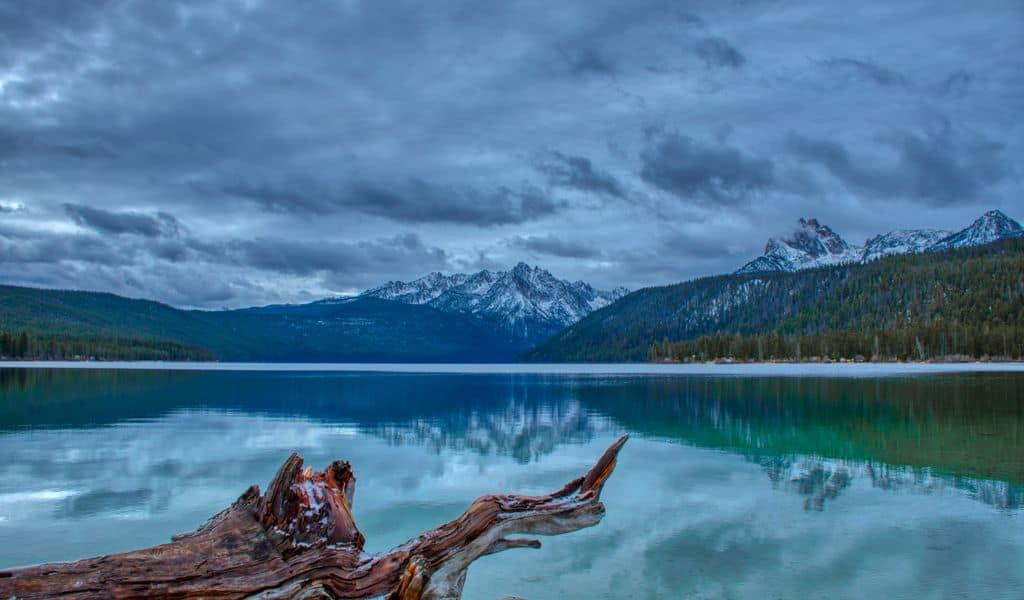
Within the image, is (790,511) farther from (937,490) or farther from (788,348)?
(788,348)

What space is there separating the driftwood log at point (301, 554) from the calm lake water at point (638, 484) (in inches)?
195

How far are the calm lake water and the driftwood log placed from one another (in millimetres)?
4965

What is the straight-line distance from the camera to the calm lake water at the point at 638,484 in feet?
49.0

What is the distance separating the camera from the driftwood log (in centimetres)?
776

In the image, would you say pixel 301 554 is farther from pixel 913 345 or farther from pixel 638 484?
pixel 913 345

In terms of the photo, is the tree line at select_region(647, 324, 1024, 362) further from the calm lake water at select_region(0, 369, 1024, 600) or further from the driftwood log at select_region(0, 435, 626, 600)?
the driftwood log at select_region(0, 435, 626, 600)

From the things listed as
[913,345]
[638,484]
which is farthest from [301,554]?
[913,345]

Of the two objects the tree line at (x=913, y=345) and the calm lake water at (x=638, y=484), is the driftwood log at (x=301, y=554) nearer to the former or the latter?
the calm lake water at (x=638, y=484)

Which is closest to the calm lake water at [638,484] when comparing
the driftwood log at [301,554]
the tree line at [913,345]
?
the driftwood log at [301,554]

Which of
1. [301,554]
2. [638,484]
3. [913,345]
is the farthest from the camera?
[913,345]

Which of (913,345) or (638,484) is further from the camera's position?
(913,345)

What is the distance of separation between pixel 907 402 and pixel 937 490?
3441 cm

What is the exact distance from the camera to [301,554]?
8.53 m

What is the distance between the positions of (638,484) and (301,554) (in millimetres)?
17141
